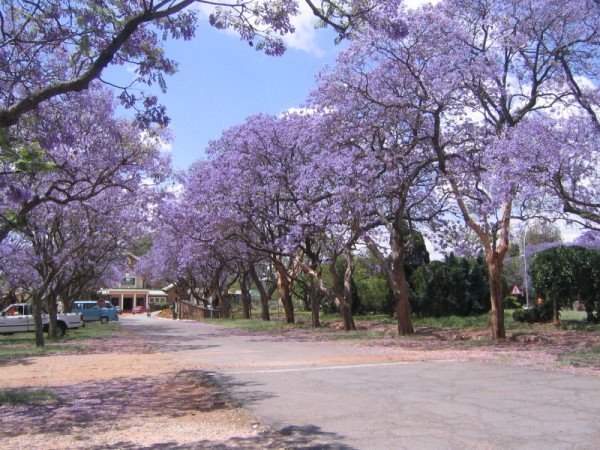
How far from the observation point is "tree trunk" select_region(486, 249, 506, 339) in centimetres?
1727

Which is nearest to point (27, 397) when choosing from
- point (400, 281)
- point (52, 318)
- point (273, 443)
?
point (273, 443)

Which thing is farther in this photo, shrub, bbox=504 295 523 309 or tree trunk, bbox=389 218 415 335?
shrub, bbox=504 295 523 309

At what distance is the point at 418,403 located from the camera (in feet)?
26.0

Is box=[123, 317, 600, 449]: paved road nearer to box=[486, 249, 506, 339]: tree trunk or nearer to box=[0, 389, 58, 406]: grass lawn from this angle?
box=[0, 389, 58, 406]: grass lawn

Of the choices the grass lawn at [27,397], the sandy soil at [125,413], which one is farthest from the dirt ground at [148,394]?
the grass lawn at [27,397]

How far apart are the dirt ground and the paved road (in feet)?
1.76

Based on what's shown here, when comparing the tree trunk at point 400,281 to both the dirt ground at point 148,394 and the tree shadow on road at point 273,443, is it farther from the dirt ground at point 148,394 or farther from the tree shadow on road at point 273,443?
the tree shadow on road at point 273,443

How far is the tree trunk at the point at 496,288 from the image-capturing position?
17266mm

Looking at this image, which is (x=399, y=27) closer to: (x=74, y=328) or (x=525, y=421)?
(x=525, y=421)

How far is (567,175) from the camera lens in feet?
41.7

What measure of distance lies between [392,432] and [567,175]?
8726 millimetres

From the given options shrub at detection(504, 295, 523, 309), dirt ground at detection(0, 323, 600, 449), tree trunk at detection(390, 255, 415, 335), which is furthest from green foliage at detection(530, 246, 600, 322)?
shrub at detection(504, 295, 523, 309)

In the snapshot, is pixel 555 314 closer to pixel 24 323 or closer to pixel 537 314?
pixel 537 314

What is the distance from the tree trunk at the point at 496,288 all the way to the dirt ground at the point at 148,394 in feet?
1.59
